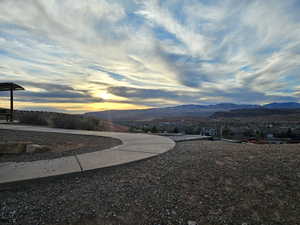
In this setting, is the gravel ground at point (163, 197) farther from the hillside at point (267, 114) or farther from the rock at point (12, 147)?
the hillside at point (267, 114)

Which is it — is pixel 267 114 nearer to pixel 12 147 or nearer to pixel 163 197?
pixel 163 197

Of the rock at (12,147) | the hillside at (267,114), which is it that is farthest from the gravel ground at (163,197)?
the hillside at (267,114)

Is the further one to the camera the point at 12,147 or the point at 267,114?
the point at 267,114

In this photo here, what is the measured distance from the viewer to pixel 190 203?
253cm

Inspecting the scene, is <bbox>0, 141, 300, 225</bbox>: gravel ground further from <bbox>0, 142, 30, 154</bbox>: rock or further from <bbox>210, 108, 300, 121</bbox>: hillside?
<bbox>210, 108, 300, 121</bbox>: hillside

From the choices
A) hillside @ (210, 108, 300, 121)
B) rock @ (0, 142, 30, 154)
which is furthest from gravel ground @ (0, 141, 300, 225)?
hillside @ (210, 108, 300, 121)

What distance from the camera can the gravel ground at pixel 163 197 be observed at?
7.26ft

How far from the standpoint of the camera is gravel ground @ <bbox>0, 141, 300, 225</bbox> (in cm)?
221

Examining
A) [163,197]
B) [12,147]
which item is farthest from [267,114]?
[12,147]

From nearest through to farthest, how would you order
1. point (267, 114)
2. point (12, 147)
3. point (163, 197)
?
point (163, 197)
point (12, 147)
point (267, 114)

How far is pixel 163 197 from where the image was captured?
2627 millimetres

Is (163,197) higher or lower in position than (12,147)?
lower

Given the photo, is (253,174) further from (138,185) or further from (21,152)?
(21,152)

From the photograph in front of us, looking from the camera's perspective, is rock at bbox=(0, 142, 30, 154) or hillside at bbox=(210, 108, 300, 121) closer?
rock at bbox=(0, 142, 30, 154)
